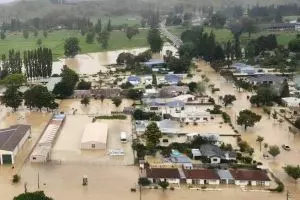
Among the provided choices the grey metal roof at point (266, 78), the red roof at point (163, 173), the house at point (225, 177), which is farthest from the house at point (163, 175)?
the grey metal roof at point (266, 78)

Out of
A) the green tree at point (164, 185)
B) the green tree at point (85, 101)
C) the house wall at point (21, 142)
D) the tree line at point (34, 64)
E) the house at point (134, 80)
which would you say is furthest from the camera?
the tree line at point (34, 64)

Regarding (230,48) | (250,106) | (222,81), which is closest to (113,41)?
(230,48)

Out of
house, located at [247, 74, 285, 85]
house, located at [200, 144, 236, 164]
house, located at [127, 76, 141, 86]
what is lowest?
house, located at [200, 144, 236, 164]

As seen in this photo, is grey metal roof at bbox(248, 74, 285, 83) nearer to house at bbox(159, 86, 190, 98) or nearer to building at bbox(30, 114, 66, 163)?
house at bbox(159, 86, 190, 98)

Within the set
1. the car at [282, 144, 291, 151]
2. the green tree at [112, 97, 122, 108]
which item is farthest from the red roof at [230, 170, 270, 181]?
the green tree at [112, 97, 122, 108]

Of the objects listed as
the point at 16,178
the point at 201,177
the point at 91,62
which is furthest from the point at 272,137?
the point at 91,62

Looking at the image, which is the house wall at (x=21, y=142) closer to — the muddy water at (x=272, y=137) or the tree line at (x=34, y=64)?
the muddy water at (x=272, y=137)

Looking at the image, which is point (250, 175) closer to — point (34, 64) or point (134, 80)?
point (134, 80)

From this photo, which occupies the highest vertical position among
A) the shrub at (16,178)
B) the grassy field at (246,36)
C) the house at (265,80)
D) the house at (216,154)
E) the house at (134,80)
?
the grassy field at (246,36)
